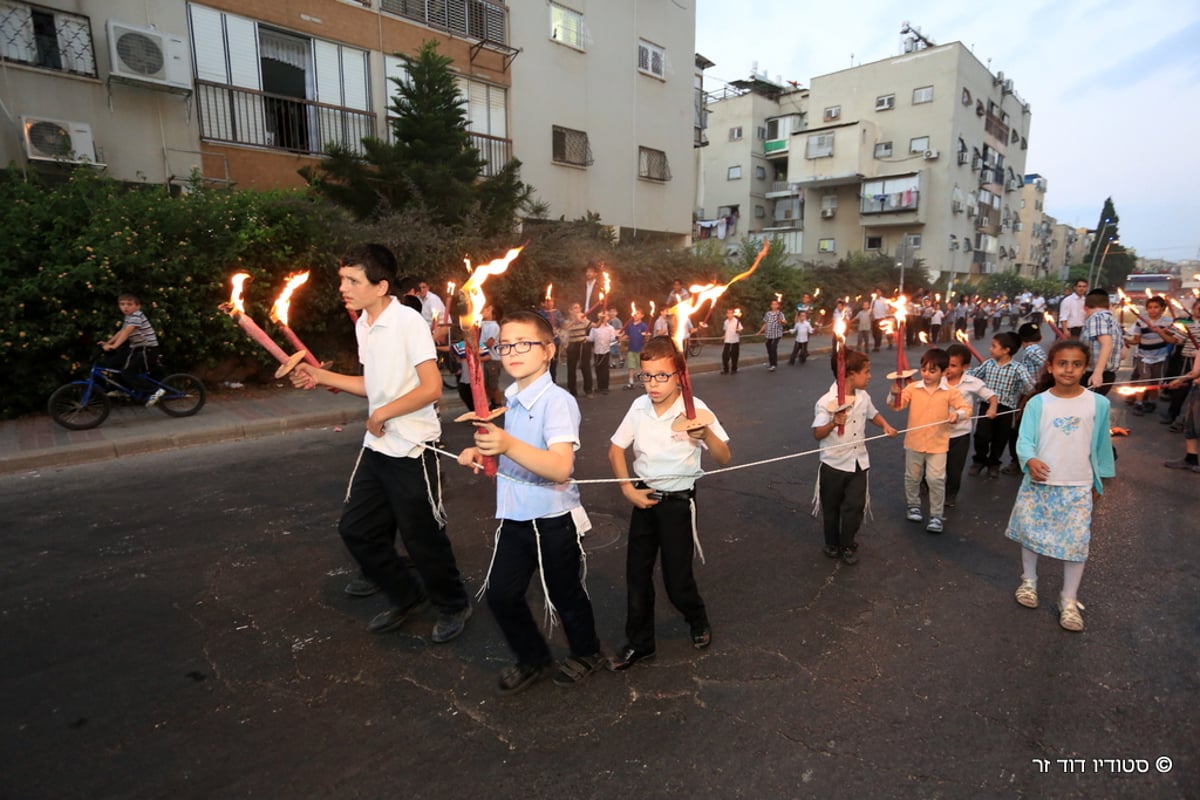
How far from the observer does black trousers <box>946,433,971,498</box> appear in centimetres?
566

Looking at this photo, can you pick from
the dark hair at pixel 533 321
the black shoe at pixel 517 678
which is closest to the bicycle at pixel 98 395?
the black shoe at pixel 517 678

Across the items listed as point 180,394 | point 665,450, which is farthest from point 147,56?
point 665,450

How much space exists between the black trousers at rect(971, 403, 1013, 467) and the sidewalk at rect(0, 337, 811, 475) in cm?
704

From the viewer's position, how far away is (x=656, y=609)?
3939 mm

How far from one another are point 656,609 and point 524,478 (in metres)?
1.60

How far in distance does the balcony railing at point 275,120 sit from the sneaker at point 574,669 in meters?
13.7

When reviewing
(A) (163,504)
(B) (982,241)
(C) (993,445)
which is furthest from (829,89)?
(A) (163,504)

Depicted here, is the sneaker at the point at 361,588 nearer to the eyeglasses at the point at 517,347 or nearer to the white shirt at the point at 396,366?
the white shirt at the point at 396,366

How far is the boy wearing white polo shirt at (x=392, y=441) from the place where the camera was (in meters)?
3.22

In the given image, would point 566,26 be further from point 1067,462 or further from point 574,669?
point 574,669

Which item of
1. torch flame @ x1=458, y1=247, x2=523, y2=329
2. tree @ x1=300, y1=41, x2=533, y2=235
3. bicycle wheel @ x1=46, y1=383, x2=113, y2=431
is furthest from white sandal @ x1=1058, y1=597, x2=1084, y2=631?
tree @ x1=300, y1=41, x2=533, y2=235

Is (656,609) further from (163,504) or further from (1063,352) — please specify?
(163,504)

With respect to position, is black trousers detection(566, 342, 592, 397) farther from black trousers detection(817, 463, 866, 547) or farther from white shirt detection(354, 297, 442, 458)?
white shirt detection(354, 297, 442, 458)

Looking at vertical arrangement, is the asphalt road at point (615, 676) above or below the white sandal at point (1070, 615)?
below
